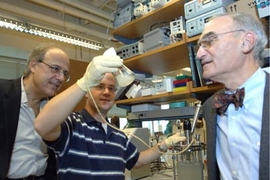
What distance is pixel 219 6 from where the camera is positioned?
143cm

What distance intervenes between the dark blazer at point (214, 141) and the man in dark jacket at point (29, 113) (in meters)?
0.90

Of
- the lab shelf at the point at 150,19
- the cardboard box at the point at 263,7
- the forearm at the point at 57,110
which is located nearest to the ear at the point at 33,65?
the forearm at the point at 57,110

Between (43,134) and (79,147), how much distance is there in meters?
0.25

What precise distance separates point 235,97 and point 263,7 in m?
0.55

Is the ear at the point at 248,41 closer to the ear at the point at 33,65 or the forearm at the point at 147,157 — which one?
the forearm at the point at 147,157

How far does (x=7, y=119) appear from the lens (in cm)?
125

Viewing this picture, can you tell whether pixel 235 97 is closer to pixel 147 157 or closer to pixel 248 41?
pixel 248 41

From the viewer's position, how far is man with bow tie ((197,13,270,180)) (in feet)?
3.06

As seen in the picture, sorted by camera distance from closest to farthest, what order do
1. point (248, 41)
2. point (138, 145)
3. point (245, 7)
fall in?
point (248, 41) < point (245, 7) < point (138, 145)

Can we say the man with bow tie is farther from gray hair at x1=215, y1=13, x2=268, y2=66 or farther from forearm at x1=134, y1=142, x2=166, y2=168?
forearm at x1=134, y1=142, x2=166, y2=168

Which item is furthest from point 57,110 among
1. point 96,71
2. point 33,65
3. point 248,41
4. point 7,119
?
point 248,41

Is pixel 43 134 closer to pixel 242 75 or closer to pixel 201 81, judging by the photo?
pixel 242 75

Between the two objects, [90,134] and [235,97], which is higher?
[235,97]

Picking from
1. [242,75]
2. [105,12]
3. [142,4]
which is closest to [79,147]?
[242,75]
